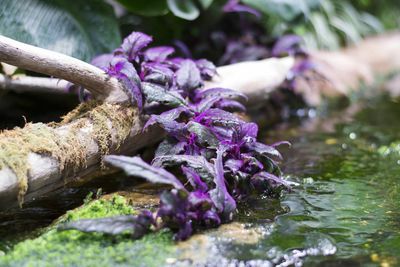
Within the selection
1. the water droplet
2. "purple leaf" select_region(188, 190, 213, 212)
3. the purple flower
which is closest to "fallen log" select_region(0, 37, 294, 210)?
"purple leaf" select_region(188, 190, 213, 212)

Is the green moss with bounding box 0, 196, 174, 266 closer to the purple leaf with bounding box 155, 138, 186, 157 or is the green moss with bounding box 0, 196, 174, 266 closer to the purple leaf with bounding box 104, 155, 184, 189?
the purple leaf with bounding box 104, 155, 184, 189

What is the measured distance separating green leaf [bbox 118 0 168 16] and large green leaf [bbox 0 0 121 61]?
149 millimetres

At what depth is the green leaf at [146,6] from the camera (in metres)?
3.51

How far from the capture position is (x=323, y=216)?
222 cm

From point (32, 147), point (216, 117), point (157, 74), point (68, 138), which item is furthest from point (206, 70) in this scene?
point (32, 147)

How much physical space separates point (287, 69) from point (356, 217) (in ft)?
7.09

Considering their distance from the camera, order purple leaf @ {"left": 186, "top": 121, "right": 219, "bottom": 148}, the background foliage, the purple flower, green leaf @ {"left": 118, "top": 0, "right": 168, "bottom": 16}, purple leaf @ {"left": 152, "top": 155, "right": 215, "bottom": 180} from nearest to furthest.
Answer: purple leaf @ {"left": 152, "top": 155, "right": 215, "bottom": 180}
purple leaf @ {"left": 186, "top": 121, "right": 219, "bottom": 148}
the background foliage
green leaf @ {"left": 118, "top": 0, "right": 168, "bottom": 16}
the purple flower

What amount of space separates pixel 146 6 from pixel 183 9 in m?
0.31

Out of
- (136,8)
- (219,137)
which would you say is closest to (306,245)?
(219,137)

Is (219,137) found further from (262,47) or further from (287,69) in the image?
(262,47)

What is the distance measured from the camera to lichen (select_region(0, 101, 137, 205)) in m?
1.99

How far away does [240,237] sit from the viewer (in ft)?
6.30

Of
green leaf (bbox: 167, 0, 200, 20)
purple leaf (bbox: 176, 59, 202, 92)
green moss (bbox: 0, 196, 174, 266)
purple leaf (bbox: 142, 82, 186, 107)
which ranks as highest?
green leaf (bbox: 167, 0, 200, 20)

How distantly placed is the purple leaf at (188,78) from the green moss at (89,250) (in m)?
1.10
